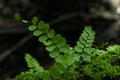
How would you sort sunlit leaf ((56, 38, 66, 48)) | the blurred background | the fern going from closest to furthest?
sunlit leaf ((56, 38, 66, 48)), the fern, the blurred background

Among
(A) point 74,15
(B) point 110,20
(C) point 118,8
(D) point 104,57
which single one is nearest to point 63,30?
(A) point 74,15

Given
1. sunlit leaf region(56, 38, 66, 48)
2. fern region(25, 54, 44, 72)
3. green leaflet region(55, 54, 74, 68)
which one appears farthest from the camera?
fern region(25, 54, 44, 72)

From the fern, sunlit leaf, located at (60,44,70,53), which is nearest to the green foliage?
sunlit leaf, located at (60,44,70,53)

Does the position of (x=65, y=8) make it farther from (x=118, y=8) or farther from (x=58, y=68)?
(x=58, y=68)

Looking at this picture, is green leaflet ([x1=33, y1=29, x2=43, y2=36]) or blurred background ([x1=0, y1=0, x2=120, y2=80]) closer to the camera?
green leaflet ([x1=33, y1=29, x2=43, y2=36])

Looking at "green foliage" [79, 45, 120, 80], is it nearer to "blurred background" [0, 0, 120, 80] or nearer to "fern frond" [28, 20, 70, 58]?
"fern frond" [28, 20, 70, 58]

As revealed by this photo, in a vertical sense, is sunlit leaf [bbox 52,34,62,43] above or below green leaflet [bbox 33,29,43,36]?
below

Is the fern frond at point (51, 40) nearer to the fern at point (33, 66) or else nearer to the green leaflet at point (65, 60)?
the green leaflet at point (65, 60)

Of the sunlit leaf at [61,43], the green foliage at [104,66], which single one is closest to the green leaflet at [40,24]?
the sunlit leaf at [61,43]

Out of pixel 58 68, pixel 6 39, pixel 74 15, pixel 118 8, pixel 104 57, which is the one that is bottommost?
pixel 58 68
